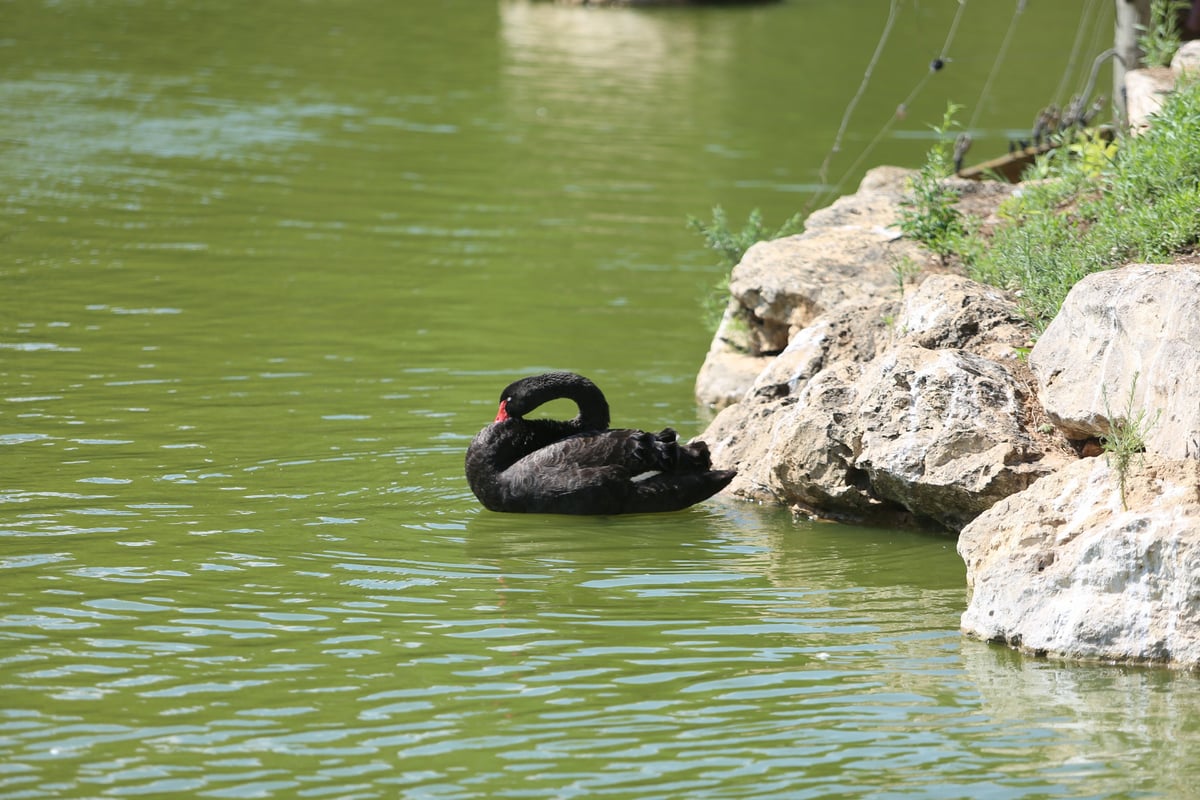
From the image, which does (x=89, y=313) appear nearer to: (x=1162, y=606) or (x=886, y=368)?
(x=886, y=368)

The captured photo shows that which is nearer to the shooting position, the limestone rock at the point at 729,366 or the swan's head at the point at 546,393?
the swan's head at the point at 546,393

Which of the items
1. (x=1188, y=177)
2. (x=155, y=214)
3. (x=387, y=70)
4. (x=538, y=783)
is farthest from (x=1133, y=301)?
(x=387, y=70)

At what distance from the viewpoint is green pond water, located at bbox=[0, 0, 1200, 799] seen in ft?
20.3

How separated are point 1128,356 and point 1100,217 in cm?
242

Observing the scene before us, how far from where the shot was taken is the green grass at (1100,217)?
9516 mm

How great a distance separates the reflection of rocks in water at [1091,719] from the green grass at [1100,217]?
2976 mm

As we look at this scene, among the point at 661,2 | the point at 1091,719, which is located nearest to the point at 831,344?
the point at 1091,719

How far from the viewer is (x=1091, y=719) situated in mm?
6535

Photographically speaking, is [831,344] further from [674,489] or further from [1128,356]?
[1128,356]

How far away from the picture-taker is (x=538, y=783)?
5922 mm

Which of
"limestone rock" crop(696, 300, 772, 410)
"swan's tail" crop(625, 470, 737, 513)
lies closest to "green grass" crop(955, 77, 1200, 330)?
"limestone rock" crop(696, 300, 772, 410)

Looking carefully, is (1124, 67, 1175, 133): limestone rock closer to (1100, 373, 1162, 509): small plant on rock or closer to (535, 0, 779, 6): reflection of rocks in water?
(1100, 373, 1162, 509): small plant on rock

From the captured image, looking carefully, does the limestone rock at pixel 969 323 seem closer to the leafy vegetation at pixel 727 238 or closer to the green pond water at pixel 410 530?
the green pond water at pixel 410 530

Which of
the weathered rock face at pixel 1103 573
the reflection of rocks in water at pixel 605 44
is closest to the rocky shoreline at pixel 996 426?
the weathered rock face at pixel 1103 573
